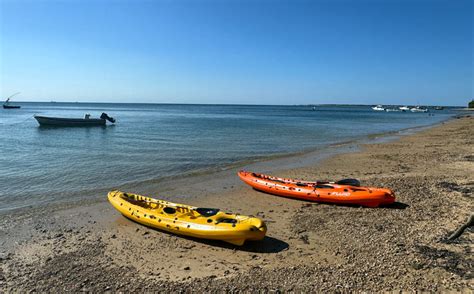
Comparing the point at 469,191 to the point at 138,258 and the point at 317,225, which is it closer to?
the point at 317,225

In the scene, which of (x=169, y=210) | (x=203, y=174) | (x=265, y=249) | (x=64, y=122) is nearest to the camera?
(x=265, y=249)

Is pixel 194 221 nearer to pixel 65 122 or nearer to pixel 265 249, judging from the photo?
pixel 265 249

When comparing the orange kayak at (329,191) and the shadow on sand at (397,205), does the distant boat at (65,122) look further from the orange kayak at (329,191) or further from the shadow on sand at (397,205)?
the shadow on sand at (397,205)

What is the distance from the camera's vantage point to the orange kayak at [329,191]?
9.45 meters

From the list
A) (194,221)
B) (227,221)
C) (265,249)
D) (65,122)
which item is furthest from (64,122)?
(265,249)

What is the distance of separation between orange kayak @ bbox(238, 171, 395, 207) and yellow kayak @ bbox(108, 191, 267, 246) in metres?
3.46

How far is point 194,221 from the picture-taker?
7.62m

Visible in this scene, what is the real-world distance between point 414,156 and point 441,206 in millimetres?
9909

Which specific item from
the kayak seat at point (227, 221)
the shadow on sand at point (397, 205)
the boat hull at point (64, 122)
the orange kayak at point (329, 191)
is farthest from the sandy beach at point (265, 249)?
the boat hull at point (64, 122)

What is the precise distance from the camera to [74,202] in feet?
34.7

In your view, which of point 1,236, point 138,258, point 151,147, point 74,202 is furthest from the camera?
point 151,147

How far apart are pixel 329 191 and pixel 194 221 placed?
184 inches

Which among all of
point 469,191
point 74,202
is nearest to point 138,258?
point 74,202

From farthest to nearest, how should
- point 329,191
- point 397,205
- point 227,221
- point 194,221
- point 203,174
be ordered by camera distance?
point 203,174, point 329,191, point 397,205, point 194,221, point 227,221
